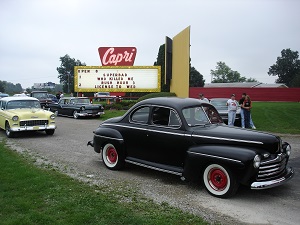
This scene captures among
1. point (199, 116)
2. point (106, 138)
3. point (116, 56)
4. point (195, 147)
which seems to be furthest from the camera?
point (116, 56)

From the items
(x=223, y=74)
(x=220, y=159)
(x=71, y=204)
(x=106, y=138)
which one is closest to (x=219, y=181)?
(x=220, y=159)

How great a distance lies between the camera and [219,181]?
5.88 m

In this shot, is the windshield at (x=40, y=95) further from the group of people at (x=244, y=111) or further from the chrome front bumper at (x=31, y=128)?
the group of people at (x=244, y=111)

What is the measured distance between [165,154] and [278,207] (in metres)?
2.34

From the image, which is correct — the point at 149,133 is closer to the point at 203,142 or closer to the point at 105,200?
the point at 203,142

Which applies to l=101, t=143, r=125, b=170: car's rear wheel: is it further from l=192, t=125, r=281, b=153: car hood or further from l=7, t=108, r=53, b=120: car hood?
l=7, t=108, r=53, b=120: car hood

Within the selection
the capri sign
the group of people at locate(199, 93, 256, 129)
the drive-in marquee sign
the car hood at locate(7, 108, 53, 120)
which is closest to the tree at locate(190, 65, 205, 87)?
the capri sign

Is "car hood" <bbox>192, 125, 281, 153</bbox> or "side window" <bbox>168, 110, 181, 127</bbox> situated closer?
"car hood" <bbox>192, 125, 281, 153</bbox>

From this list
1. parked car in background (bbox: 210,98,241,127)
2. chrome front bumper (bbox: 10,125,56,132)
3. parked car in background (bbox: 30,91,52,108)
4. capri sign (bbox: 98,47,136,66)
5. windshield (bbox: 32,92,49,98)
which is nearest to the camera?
chrome front bumper (bbox: 10,125,56,132)

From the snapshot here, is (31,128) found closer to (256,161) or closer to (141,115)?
(141,115)

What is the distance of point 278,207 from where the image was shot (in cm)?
529

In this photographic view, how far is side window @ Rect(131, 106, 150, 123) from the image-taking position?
7129 millimetres

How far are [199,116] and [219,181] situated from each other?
1.48m

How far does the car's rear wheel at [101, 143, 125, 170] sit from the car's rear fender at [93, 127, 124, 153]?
0.14 m
